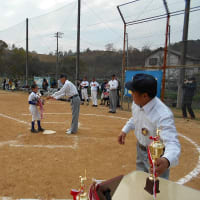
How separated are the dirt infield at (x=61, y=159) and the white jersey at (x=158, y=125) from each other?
5.37ft

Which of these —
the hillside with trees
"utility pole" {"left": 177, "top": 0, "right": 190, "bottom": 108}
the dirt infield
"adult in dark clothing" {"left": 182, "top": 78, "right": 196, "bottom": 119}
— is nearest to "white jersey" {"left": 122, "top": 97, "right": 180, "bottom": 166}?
the dirt infield

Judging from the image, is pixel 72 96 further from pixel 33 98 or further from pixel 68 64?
pixel 68 64

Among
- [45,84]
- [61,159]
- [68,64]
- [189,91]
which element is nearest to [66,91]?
[61,159]

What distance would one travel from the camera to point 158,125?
192cm

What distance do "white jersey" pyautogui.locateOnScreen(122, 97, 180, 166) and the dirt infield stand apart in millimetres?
1637

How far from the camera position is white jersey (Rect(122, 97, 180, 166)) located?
5.60 ft

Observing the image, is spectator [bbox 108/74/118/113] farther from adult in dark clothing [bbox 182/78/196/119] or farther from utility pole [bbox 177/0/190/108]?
adult in dark clothing [bbox 182/78/196/119]

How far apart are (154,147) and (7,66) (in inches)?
1654

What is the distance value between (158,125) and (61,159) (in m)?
3.00

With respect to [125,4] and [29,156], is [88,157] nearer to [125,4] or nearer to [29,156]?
[29,156]

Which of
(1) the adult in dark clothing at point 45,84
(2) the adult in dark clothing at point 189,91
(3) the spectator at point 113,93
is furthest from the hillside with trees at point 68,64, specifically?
(2) the adult in dark clothing at point 189,91

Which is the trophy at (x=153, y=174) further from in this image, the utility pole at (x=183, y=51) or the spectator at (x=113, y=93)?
the spectator at (x=113, y=93)

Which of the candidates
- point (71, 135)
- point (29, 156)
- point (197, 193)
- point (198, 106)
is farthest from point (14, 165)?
point (198, 106)

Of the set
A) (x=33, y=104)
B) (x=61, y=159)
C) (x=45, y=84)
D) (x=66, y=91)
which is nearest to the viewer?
(x=61, y=159)
